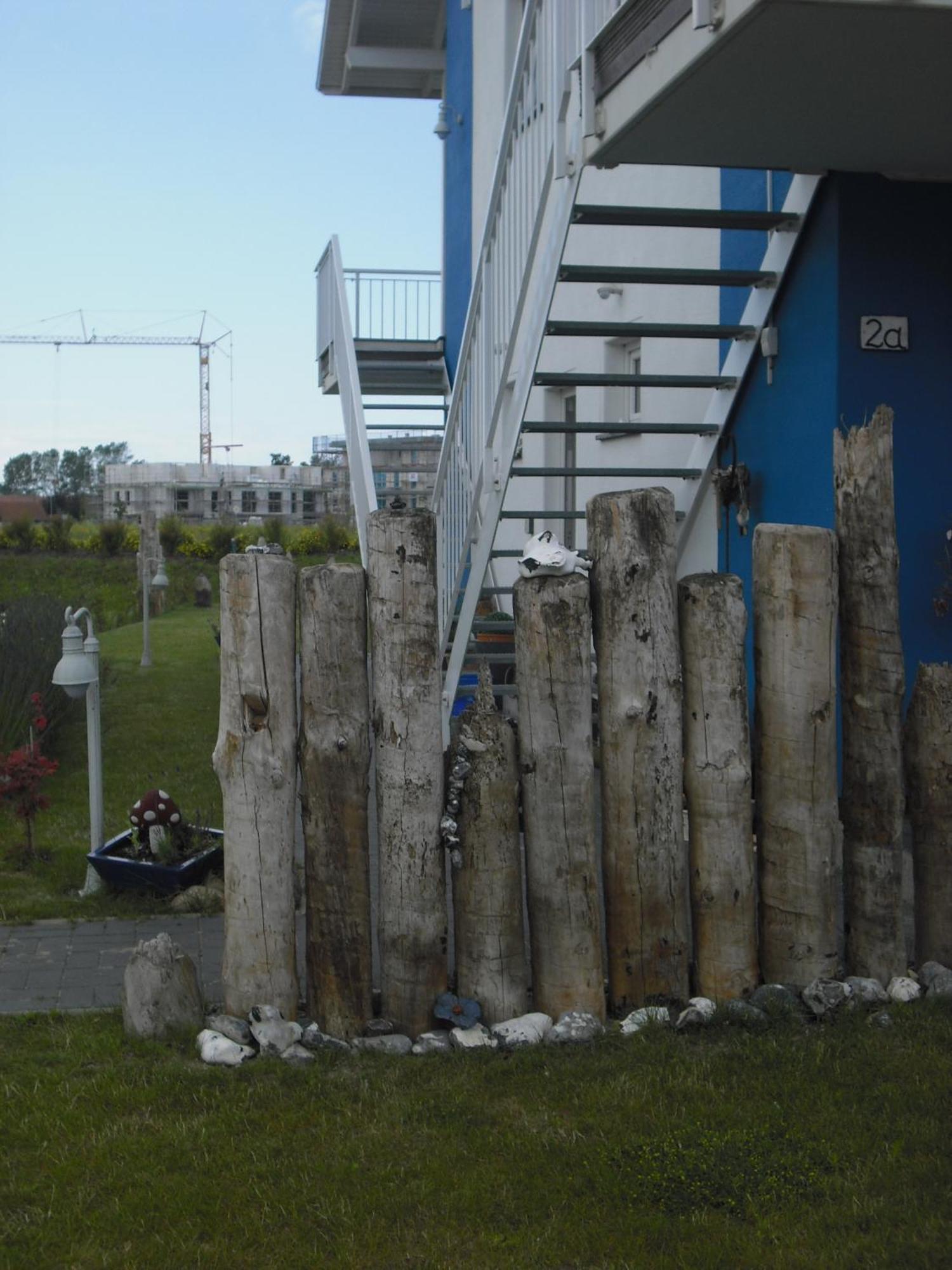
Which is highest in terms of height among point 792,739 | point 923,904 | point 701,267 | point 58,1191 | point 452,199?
point 452,199

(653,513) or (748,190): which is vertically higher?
(748,190)

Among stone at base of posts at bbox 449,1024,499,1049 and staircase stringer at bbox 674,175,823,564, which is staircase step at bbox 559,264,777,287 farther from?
stone at base of posts at bbox 449,1024,499,1049

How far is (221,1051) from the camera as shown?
4.26 meters

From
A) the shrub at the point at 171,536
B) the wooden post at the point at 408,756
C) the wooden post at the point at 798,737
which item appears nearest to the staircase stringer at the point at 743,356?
the wooden post at the point at 798,737

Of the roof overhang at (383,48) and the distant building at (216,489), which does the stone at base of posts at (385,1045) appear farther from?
the distant building at (216,489)

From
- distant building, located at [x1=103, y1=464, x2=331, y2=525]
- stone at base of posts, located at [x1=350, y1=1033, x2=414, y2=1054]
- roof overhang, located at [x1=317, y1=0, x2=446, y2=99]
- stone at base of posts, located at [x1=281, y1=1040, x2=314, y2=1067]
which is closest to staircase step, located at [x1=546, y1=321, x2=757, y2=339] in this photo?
stone at base of posts, located at [x1=350, y1=1033, x2=414, y2=1054]

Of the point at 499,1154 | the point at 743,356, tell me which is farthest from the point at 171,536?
the point at 499,1154

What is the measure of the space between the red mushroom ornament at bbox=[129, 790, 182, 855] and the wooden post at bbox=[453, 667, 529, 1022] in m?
2.45

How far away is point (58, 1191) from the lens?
3496mm

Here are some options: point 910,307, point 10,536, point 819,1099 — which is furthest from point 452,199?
point 10,536

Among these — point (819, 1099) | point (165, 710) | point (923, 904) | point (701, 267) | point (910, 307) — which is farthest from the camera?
point (165, 710)

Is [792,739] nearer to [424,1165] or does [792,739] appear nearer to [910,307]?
[424,1165]

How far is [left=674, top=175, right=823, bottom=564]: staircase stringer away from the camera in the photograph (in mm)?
7348

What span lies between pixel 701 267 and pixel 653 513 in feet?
16.0
